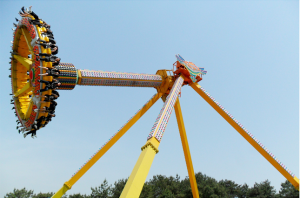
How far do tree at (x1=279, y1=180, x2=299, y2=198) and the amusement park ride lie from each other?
55.9 ft

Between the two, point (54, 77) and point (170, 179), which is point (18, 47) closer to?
point (54, 77)

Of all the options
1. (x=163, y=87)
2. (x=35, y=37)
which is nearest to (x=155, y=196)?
(x=163, y=87)

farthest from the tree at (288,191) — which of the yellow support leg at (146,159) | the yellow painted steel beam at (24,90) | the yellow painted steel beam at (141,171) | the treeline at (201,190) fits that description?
the yellow painted steel beam at (24,90)

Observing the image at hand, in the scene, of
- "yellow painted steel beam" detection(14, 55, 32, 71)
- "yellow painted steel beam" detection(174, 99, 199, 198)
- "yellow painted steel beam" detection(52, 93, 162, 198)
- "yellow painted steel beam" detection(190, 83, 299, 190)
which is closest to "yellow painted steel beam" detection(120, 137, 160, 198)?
"yellow painted steel beam" detection(52, 93, 162, 198)

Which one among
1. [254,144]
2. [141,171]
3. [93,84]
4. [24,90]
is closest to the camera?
[141,171]

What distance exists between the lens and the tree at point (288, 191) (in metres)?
27.5

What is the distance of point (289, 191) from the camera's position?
93.5 ft

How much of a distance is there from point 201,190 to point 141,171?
24591mm

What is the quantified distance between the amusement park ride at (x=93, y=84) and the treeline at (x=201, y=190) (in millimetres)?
15173

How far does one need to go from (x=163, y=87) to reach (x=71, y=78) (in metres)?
6.37

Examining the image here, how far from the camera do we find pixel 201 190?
30172mm

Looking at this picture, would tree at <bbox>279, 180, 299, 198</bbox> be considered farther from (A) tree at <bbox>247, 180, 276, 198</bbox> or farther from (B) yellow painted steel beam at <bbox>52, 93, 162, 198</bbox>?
(B) yellow painted steel beam at <bbox>52, 93, 162, 198</bbox>

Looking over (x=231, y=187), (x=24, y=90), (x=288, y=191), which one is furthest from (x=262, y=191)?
(x=24, y=90)

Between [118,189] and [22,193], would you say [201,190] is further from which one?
[22,193]
